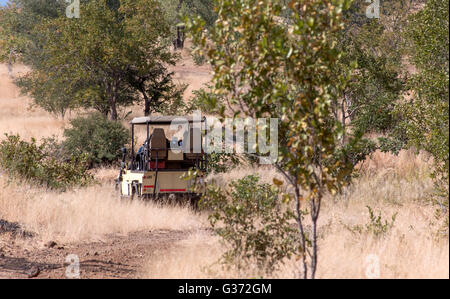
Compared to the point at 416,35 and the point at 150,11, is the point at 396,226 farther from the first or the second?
the point at 150,11

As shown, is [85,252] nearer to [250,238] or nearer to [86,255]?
[86,255]

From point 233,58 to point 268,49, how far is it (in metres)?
0.40

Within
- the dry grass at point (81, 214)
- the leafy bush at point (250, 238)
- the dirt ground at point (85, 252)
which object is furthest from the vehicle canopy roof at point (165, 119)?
the leafy bush at point (250, 238)

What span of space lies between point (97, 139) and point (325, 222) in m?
13.1

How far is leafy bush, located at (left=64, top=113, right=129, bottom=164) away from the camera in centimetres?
2273

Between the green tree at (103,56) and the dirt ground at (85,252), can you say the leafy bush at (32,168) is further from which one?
the green tree at (103,56)

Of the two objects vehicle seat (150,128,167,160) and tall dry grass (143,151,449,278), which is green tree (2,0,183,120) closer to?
vehicle seat (150,128,167,160)

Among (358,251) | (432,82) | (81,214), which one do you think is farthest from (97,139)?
(358,251)

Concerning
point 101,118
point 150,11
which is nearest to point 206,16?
point 150,11

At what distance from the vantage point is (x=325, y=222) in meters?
11.9

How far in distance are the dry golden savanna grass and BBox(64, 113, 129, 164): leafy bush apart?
8.34 ft

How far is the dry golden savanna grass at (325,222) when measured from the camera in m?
7.32

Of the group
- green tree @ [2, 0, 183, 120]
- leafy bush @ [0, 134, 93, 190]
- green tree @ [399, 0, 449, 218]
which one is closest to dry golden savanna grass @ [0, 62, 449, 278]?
leafy bush @ [0, 134, 93, 190]

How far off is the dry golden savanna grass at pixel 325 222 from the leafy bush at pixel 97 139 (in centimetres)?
254
